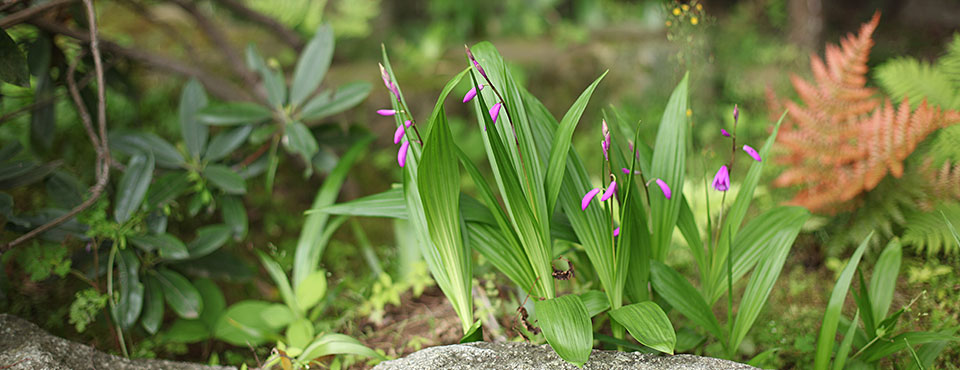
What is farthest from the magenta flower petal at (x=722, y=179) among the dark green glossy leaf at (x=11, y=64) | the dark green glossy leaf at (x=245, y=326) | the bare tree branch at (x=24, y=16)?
the bare tree branch at (x=24, y=16)

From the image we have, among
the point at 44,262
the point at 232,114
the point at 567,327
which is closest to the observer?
the point at 567,327

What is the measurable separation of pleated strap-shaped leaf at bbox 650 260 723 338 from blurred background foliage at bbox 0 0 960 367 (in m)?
0.33

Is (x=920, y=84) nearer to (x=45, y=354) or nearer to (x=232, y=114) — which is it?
(x=232, y=114)

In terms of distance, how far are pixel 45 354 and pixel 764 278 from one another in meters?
1.92

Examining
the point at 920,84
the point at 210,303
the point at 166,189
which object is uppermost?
the point at 920,84

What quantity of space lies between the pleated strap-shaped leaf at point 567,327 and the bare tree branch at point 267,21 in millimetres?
2280

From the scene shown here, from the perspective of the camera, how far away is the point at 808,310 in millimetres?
1986

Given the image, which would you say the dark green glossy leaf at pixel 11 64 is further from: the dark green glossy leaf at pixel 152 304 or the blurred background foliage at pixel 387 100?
the dark green glossy leaf at pixel 152 304

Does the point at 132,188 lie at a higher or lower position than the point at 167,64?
lower

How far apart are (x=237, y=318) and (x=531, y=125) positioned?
1.27 m

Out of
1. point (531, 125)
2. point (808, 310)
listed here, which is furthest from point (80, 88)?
point (808, 310)

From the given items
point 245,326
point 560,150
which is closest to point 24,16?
point 245,326

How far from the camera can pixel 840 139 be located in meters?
2.16

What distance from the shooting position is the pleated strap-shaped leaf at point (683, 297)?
1.52 metres
